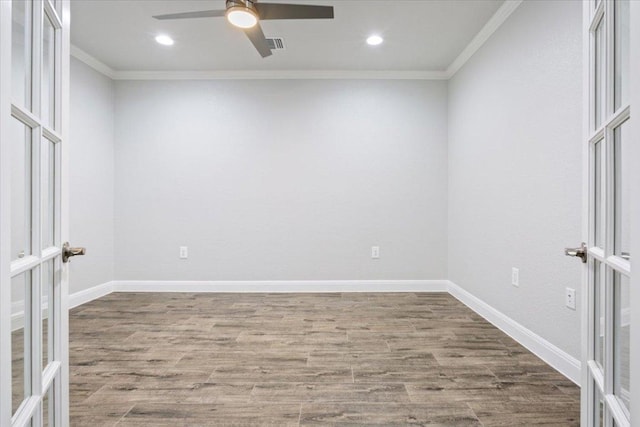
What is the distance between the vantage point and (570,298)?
77.5 inches

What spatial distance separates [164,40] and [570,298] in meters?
3.59

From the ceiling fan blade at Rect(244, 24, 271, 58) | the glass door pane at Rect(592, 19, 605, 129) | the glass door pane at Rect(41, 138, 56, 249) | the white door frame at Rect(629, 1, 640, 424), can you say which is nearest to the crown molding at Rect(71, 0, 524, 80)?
the ceiling fan blade at Rect(244, 24, 271, 58)

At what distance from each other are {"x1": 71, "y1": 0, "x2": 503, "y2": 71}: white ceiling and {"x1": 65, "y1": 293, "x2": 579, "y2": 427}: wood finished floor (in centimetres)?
240

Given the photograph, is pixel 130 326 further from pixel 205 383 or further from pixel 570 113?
pixel 570 113

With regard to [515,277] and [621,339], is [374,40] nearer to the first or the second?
[515,277]

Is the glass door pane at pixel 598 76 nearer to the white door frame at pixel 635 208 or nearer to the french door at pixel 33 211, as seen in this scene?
the white door frame at pixel 635 208

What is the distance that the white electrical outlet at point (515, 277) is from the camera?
8.20 ft

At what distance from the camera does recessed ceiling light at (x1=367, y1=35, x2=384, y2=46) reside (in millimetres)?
3073

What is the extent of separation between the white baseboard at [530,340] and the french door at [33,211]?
232 centimetres

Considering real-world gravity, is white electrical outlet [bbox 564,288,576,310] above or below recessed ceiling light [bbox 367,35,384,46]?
below

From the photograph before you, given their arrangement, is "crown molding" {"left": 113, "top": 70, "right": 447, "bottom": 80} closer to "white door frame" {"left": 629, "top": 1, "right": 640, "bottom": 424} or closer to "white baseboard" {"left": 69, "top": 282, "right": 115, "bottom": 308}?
"white baseboard" {"left": 69, "top": 282, "right": 115, "bottom": 308}

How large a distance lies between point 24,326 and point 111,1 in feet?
8.51

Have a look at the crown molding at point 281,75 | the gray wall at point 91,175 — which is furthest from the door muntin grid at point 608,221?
the gray wall at point 91,175

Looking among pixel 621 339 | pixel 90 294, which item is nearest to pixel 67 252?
pixel 621 339
